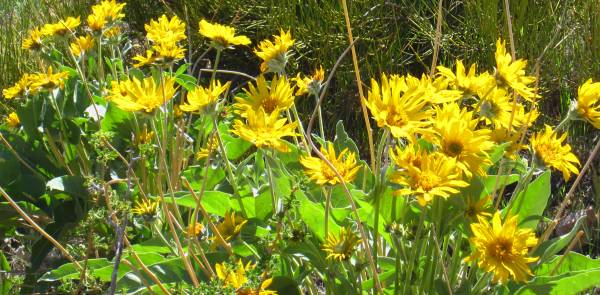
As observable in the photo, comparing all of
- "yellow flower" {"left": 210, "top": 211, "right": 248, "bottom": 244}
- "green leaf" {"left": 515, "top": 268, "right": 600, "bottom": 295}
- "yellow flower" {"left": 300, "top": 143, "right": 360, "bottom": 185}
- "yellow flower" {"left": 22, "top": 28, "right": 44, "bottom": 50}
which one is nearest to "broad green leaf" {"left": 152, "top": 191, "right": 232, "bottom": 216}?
"yellow flower" {"left": 210, "top": 211, "right": 248, "bottom": 244}

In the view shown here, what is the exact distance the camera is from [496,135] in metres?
1.23

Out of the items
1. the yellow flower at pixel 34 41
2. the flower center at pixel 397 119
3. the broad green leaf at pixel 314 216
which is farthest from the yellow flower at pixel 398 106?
the yellow flower at pixel 34 41

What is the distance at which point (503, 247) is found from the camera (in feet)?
3.46

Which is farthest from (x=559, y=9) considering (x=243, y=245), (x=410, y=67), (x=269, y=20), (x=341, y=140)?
(x=243, y=245)

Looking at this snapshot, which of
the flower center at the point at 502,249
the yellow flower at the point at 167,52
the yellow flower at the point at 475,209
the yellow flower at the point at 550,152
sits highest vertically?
the yellow flower at the point at 167,52

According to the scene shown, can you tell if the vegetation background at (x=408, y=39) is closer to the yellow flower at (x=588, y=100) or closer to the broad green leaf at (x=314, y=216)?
the yellow flower at (x=588, y=100)

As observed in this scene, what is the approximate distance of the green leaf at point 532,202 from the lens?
1.26 metres

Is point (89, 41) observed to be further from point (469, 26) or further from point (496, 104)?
point (469, 26)

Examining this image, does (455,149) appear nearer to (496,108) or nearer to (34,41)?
(496,108)

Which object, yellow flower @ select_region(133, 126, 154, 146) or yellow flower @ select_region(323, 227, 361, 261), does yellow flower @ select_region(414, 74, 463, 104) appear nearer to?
yellow flower @ select_region(323, 227, 361, 261)

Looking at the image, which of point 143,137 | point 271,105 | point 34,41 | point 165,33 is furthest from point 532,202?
point 34,41

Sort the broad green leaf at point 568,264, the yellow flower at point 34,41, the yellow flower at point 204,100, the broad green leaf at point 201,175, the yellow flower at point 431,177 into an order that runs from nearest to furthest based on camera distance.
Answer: the yellow flower at point 431,177
the yellow flower at point 204,100
the broad green leaf at point 568,264
the broad green leaf at point 201,175
the yellow flower at point 34,41

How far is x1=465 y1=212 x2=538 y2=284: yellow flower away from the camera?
1042 mm

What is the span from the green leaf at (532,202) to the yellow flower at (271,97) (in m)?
0.41
